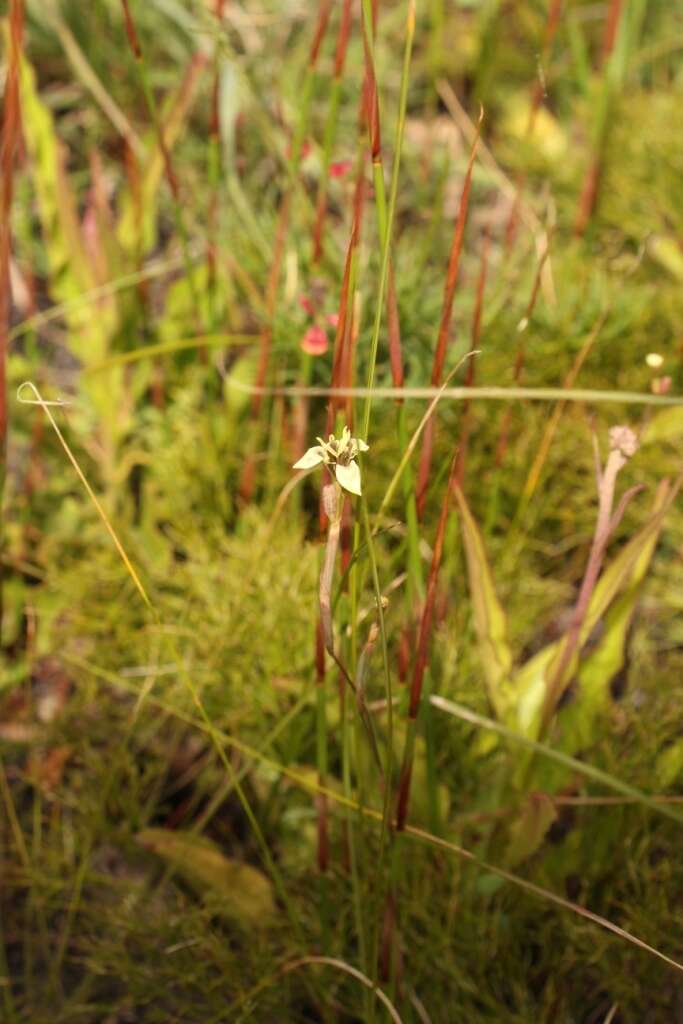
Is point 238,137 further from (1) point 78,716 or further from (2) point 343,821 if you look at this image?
(2) point 343,821

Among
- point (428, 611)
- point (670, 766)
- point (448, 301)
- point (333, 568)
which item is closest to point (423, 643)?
point (428, 611)

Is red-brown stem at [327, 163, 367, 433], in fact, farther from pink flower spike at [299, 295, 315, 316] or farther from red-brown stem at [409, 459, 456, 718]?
pink flower spike at [299, 295, 315, 316]

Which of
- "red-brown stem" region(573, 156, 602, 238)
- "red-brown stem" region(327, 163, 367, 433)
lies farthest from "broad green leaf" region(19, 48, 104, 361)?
"red-brown stem" region(573, 156, 602, 238)

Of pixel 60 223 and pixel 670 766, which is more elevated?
pixel 60 223

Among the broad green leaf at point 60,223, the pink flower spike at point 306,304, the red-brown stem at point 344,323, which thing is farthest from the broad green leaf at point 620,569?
the broad green leaf at point 60,223

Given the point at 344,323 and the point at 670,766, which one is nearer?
the point at 344,323

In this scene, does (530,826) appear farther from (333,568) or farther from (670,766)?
(333,568)
